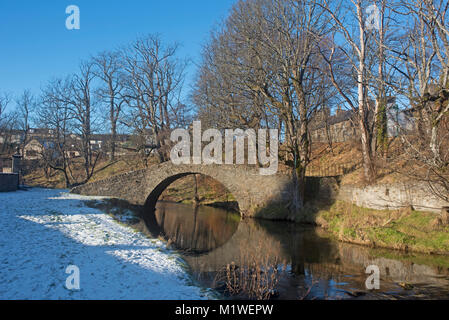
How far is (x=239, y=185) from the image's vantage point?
18.7 m

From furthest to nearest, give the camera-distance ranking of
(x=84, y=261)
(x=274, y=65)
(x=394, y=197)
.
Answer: (x=274, y=65) → (x=394, y=197) → (x=84, y=261)

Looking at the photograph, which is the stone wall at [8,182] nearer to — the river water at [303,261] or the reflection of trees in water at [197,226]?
the reflection of trees in water at [197,226]

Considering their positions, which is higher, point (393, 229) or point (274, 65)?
point (274, 65)

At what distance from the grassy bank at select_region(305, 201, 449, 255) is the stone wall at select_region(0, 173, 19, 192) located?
17859 millimetres

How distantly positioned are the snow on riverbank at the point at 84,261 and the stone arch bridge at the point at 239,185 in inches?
291

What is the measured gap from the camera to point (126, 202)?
2080cm

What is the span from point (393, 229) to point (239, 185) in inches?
332

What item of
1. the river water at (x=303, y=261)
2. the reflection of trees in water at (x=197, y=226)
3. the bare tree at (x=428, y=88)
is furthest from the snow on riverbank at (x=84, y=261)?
the bare tree at (x=428, y=88)

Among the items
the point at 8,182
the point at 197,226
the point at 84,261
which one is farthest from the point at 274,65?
the point at 8,182

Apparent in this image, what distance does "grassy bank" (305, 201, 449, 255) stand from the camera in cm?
1104

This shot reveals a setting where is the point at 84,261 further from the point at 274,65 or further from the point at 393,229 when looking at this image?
the point at 274,65

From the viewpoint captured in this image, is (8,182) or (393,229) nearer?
(393,229)

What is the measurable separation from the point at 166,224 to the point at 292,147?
24.3ft
